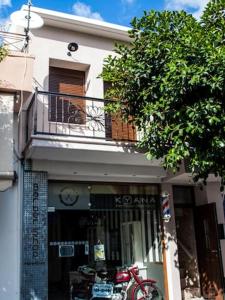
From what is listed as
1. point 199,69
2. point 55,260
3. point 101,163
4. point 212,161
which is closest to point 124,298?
point 55,260

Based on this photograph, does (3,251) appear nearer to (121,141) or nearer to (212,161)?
(121,141)

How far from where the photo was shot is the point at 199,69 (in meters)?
6.76

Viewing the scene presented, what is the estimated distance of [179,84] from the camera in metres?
6.93

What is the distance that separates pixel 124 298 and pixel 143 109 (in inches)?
202

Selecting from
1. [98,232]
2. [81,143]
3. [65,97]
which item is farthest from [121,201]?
[65,97]

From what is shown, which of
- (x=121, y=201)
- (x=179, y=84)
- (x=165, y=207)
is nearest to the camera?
(x=179, y=84)

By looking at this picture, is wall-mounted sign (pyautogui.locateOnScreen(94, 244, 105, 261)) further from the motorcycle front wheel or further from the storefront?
the motorcycle front wheel

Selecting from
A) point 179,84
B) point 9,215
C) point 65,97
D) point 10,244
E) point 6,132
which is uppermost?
point 65,97

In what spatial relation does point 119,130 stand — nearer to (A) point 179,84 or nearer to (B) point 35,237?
(B) point 35,237

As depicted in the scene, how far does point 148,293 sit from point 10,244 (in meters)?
4.03

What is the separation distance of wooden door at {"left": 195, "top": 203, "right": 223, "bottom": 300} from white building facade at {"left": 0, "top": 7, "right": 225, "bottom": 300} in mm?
30

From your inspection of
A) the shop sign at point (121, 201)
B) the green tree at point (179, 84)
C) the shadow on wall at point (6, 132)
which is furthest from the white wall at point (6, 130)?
the shop sign at point (121, 201)

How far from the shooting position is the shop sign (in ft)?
34.0

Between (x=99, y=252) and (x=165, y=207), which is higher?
(x=165, y=207)
